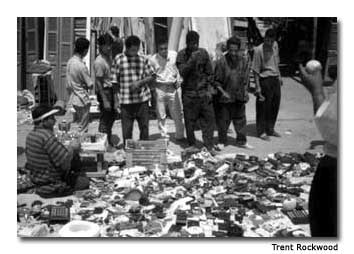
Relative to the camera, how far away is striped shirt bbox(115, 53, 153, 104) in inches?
221

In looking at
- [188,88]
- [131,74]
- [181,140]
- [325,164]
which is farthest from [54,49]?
[325,164]

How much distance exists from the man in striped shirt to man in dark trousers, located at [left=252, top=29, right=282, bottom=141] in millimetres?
1162

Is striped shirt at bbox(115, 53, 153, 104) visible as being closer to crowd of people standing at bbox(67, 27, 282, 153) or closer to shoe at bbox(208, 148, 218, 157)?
crowd of people standing at bbox(67, 27, 282, 153)

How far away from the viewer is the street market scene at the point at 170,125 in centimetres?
463

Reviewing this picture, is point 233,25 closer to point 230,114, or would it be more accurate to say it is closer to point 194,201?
point 230,114

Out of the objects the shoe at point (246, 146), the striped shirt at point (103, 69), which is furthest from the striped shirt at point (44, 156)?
the shoe at point (246, 146)

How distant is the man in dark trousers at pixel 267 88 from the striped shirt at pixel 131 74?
1.19 meters

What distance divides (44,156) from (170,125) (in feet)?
5.18

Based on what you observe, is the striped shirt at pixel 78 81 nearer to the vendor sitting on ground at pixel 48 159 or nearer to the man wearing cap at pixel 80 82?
the man wearing cap at pixel 80 82

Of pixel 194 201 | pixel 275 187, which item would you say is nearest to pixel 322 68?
pixel 275 187

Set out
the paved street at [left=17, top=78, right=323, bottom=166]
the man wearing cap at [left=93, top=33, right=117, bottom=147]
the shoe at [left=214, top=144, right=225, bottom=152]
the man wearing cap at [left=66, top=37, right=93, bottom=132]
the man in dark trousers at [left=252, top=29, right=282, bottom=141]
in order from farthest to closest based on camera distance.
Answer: the shoe at [left=214, top=144, right=225, bottom=152], the man in dark trousers at [left=252, top=29, right=282, bottom=141], the man wearing cap at [left=93, top=33, right=117, bottom=147], the paved street at [left=17, top=78, right=323, bottom=166], the man wearing cap at [left=66, top=37, right=93, bottom=132]

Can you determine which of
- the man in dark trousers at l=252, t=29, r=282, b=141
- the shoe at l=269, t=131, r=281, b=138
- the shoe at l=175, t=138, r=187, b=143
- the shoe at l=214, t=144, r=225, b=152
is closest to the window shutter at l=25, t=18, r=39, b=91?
the shoe at l=175, t=138, r=187, b=143

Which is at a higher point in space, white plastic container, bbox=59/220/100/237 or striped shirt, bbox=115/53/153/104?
striped shirt, bbox=115/53/153/104

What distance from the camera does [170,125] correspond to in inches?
232
